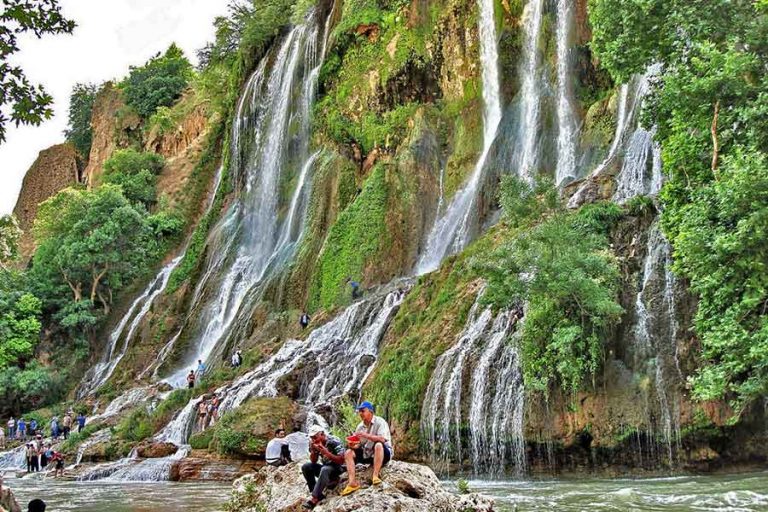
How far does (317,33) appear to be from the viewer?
41.6 metres

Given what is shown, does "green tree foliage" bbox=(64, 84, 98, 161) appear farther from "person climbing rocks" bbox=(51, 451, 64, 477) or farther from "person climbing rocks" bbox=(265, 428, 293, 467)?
"person climbing rocks" bbox=(265, 428, 293, 467)

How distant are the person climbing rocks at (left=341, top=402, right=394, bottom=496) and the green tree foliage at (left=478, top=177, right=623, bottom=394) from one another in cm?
719

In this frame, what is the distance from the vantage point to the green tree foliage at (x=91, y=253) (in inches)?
1608

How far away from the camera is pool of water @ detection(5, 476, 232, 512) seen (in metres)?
13.0

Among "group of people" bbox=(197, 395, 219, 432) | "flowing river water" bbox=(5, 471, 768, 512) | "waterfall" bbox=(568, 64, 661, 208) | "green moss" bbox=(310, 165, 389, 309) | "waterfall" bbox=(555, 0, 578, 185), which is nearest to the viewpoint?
"flowing river water" bbox=(5, 471, 768, 512)

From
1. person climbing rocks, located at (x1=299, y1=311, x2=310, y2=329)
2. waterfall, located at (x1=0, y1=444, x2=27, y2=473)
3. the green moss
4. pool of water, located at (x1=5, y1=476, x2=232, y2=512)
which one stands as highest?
the green moss

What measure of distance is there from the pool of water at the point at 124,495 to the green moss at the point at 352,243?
12.3m

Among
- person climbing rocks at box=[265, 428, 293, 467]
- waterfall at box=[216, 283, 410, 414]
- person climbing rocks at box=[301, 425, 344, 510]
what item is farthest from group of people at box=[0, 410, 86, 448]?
person climbing rocks at box=[301, 425, 344, 510]

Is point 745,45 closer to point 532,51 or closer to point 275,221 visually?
point 532,51

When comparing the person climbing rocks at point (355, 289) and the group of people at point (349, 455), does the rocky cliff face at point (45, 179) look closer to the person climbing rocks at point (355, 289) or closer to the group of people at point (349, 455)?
the person climbing rocks at point (355, 289)

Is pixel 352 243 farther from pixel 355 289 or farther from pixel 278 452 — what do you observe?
pixel 278 452

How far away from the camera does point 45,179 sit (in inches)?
2682

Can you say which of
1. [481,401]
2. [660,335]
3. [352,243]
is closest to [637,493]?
[660,335]

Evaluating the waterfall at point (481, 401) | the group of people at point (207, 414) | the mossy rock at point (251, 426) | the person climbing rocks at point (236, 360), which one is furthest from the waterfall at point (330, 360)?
the waterfall at point (481, 401)
